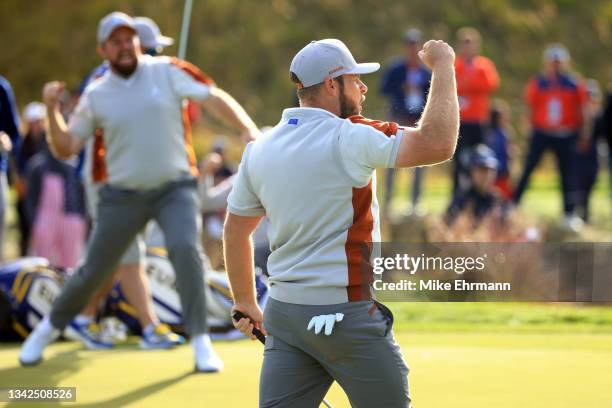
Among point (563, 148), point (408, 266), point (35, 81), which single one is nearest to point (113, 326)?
point (408, 266)

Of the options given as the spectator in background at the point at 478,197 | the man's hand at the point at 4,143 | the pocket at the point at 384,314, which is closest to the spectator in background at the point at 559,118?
the spectator in background at the point at 478,197

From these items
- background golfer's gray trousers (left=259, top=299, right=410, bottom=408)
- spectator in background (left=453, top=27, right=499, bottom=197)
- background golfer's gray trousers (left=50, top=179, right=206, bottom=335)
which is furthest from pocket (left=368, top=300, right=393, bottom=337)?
spectator in background (left=453, top=27, right=499, bottom=197)

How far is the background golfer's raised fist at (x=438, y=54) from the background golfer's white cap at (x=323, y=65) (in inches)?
7.9

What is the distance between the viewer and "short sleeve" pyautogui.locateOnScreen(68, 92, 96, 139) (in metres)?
8.45

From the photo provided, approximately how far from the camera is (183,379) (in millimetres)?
7816

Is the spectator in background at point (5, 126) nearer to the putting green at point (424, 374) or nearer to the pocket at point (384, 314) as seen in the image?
the putting green at point (424, 374)

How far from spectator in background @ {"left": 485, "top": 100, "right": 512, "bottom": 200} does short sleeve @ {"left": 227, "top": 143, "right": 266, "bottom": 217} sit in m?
11.3

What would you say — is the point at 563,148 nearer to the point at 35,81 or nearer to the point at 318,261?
the point at 318,261

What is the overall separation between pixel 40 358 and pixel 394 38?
95.8 feet

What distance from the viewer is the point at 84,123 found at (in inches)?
334

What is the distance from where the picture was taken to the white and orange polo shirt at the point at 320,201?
491 cm

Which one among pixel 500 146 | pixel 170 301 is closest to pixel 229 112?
pixel 170 301

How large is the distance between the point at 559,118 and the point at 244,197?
462 inches

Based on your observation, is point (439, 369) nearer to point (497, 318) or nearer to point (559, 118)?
point (497, 318)
